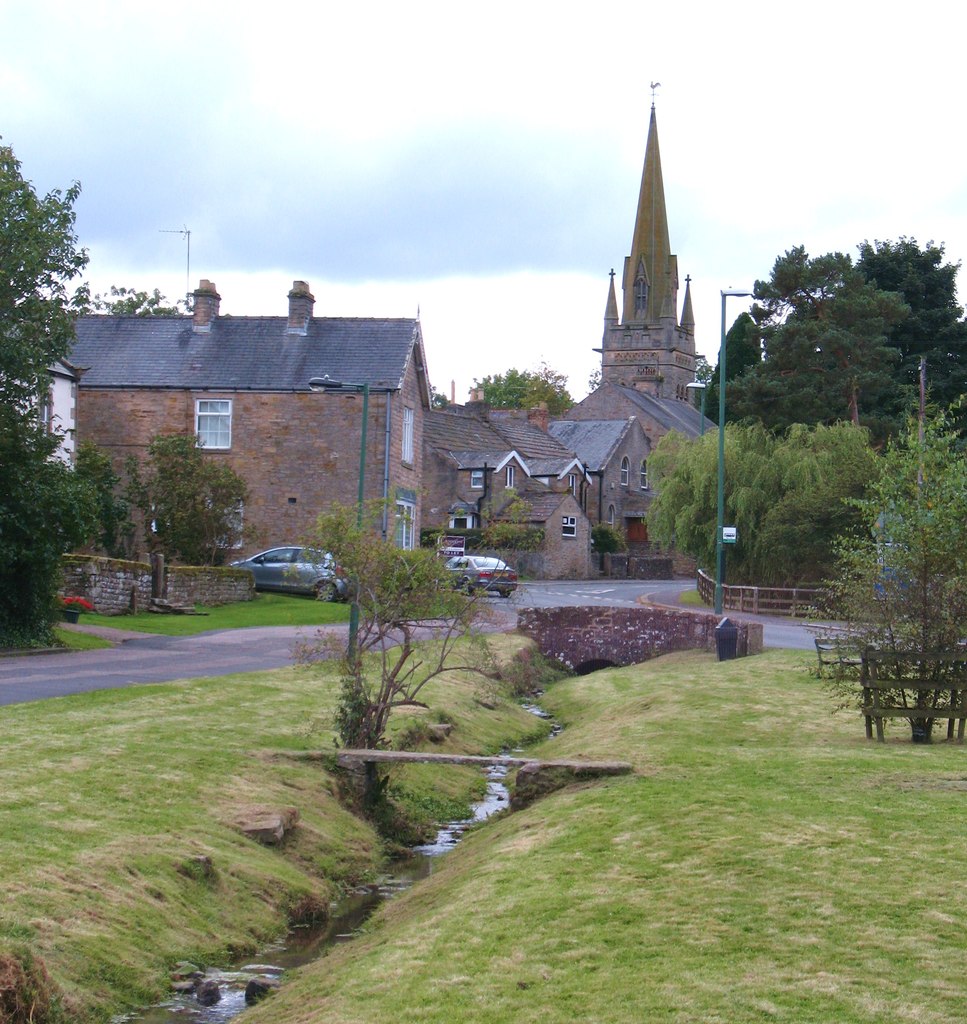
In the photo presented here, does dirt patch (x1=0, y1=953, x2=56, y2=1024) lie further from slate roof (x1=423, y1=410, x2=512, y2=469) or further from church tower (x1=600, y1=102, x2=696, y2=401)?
church tower (x1=600, y1=102, x2=696, y2=401)

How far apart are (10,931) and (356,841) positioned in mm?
6865

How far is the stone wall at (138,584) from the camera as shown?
3772 cm

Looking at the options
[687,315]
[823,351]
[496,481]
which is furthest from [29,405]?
[687,315]

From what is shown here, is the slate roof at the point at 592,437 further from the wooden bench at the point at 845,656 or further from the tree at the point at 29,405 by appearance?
the wooden bench at the point at 845,656

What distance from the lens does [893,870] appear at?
11031mm

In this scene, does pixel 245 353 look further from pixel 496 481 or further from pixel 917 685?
pixel 917 685

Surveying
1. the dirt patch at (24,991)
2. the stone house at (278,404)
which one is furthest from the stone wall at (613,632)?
the dirt patch at (24,991)

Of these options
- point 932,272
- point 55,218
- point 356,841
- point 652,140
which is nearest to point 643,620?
point 55,218

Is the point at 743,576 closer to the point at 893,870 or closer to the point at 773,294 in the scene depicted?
the point at 773,294

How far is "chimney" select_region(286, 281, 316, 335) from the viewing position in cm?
5216

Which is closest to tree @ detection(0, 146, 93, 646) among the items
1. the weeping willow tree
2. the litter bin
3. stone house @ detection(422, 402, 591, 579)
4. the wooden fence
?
the litter bin

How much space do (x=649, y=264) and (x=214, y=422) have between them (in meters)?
86.0

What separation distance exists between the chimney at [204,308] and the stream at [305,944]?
120ft

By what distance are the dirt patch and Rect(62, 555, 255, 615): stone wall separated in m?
28.7
